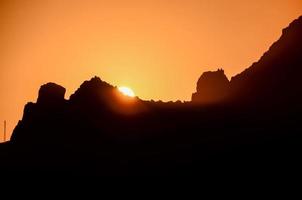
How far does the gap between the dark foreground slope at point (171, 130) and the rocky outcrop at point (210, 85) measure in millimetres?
13550

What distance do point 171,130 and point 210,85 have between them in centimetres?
4146

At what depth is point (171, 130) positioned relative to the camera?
7019 centimetres

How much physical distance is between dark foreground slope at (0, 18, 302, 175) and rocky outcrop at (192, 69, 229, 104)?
1355cm

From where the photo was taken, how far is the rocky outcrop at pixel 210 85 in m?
105

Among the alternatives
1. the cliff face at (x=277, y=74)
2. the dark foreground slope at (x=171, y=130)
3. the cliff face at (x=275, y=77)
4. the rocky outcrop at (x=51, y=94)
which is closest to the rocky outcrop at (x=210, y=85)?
the cliff face at (x=275, y=77)

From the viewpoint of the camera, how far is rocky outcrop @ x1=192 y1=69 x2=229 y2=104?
343ft

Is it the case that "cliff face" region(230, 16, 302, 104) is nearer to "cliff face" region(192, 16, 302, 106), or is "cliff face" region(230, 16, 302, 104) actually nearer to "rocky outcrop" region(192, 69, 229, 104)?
"cliff face" region(192, 16, 302, 106)

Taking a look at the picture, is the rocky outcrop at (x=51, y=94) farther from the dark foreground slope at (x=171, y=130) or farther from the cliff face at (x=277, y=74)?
the cliff face at (x=277, y=74)

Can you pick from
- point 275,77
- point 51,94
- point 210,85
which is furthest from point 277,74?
point 51,94

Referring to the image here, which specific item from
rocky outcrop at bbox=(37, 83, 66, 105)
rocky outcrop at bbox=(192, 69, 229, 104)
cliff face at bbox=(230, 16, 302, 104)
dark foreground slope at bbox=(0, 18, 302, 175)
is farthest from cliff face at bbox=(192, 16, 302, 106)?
rocky outcrop at bbox=(37, 83, 66, 105)

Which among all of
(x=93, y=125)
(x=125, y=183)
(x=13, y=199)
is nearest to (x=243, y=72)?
(x=93, y=125)

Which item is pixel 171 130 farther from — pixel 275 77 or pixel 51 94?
pixel 51 94

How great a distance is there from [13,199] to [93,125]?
22692 millimetres

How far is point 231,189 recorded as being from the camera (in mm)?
44531
